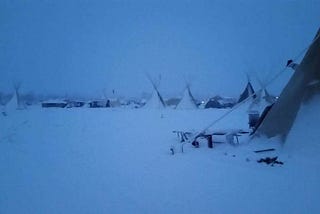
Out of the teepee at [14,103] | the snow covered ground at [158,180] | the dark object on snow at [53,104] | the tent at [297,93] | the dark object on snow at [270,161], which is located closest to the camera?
the snow covered ground at [158,180]

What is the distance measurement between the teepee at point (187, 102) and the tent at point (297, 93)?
24204 mm

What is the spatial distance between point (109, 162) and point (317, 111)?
473 cm

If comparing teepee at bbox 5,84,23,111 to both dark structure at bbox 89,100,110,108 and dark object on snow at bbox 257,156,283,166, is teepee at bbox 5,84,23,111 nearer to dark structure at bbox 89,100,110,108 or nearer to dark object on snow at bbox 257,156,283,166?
dark structure at bbox 89,100,110,108

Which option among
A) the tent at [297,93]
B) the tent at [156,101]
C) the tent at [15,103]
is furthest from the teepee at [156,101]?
the tent at [297,93]

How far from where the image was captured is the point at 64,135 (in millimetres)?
11031

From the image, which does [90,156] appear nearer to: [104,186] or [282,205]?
[104,186]

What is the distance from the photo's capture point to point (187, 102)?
104 feet

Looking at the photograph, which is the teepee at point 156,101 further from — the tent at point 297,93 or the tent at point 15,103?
the tent at point 297,93

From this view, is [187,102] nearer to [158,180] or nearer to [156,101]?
[156,101]

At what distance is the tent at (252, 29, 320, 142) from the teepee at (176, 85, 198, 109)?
953 inches

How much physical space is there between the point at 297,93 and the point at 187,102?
25.0 m

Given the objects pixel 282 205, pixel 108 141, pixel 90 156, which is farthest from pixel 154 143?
pixel 282 205

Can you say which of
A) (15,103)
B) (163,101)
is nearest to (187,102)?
(163,101)

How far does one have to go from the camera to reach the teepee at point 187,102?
103 ft
